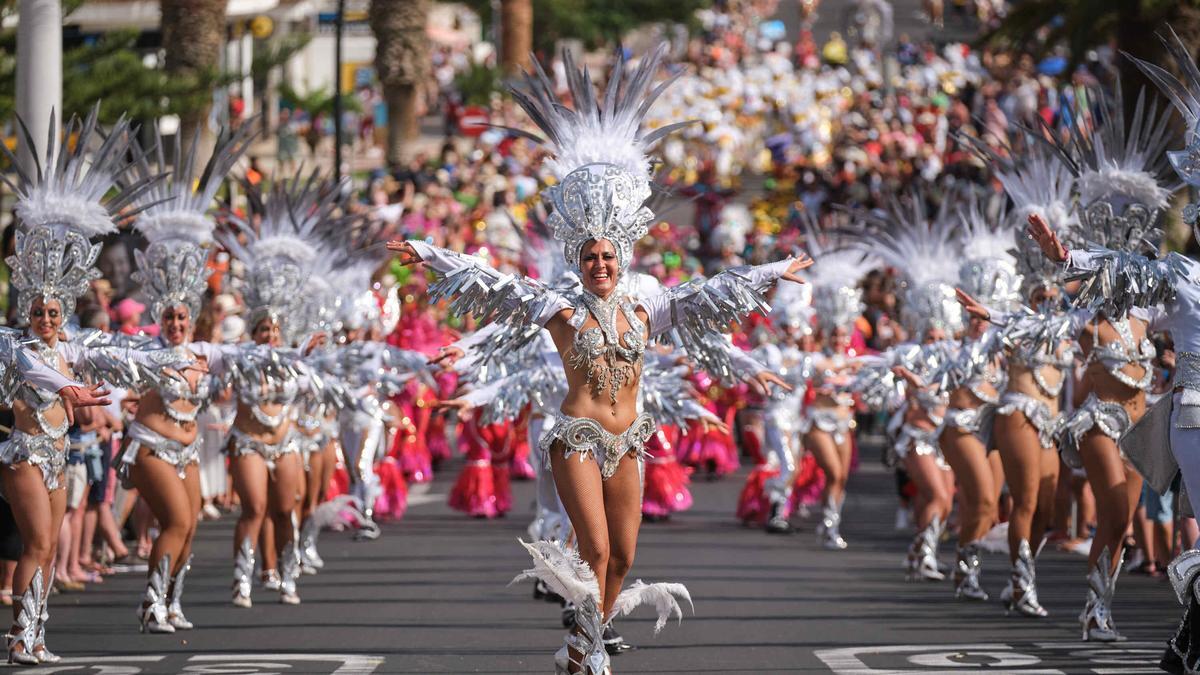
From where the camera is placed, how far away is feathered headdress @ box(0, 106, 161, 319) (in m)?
9.95

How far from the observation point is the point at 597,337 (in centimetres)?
849

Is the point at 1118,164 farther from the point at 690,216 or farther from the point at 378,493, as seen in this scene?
the point at 690,216

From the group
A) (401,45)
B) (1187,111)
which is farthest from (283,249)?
(401,45)

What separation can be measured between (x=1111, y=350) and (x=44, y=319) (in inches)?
222

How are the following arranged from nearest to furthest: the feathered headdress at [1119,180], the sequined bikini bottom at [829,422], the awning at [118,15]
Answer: the feathered headdress at [1119,180] → the sequined bikini bottom at [829,422] → the awning at [118,15]

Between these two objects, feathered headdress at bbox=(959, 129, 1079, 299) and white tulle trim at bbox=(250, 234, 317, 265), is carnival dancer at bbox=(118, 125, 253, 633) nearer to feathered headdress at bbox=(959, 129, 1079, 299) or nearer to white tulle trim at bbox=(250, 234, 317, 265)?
white tulle trim at bbox=(250, 234, 317, 265)

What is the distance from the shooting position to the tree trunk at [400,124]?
105 feet

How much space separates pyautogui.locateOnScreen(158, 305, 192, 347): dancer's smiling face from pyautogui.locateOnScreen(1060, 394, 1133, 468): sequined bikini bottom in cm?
497

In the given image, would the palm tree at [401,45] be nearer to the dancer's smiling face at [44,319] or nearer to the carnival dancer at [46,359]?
the carnival dancer at [46,359]

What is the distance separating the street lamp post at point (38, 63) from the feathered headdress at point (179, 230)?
1622 mm

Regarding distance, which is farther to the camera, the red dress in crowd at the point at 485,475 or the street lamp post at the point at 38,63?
the red dress in crowd at the point at 485,475

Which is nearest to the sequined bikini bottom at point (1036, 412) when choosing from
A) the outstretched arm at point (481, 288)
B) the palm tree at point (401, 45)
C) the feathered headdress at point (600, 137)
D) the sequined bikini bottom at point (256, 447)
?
the feathered headdress at point (600, 137)

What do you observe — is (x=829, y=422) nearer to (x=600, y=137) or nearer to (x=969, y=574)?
(x=969, y=574)

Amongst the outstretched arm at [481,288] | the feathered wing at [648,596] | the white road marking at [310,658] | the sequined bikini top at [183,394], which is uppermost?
the outstretched arm at [481,288]
